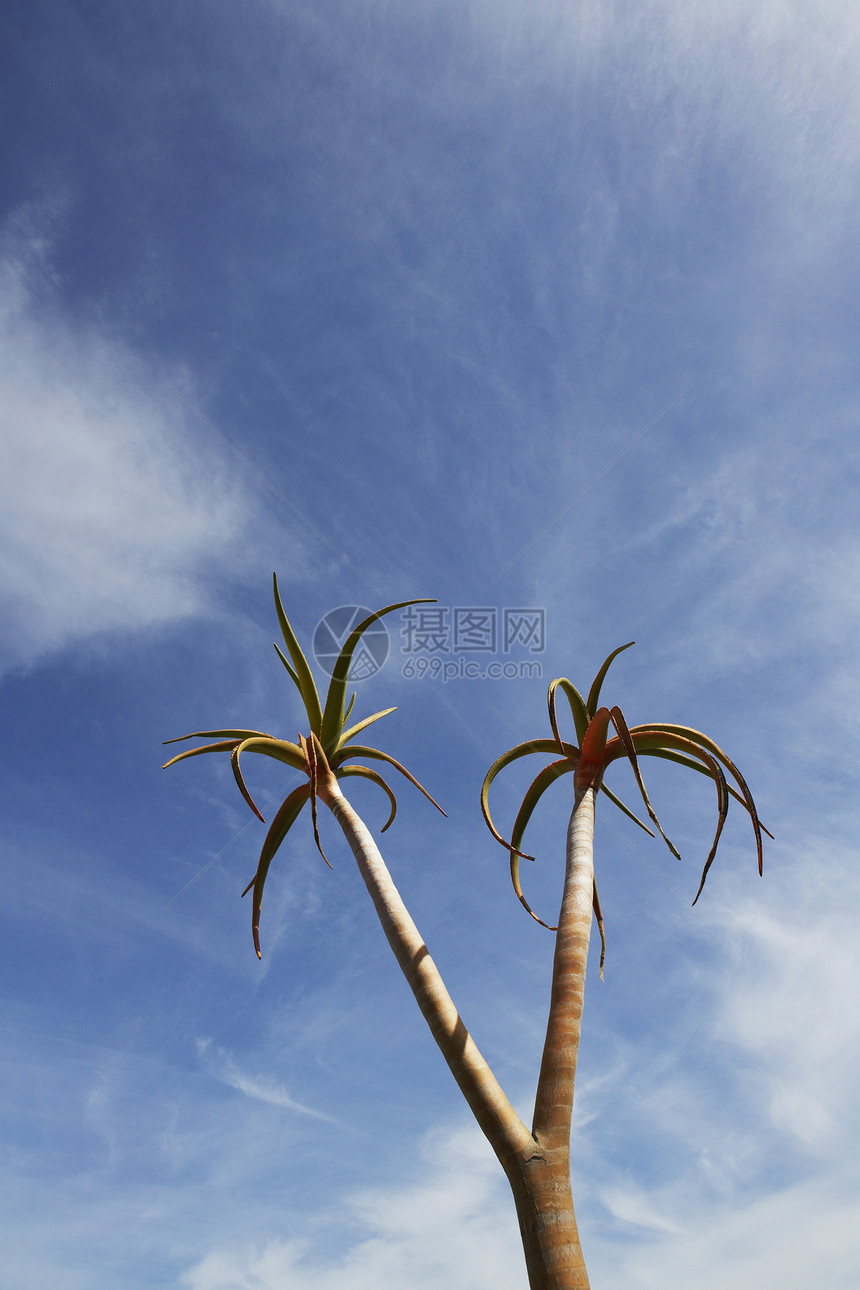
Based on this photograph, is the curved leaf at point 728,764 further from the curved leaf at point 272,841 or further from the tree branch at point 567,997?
the curved leaf at point 272,841

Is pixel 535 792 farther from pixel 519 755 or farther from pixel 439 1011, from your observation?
pixel 439 1011

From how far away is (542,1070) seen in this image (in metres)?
6.24

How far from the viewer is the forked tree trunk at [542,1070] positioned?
540 centimetres

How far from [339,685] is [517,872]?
125 inches

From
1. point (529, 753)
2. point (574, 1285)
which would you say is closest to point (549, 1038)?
point (574, 1285)

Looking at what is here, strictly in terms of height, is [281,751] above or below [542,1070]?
above

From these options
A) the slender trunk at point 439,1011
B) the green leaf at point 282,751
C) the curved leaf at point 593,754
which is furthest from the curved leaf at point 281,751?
the curved leaf at point 593,754

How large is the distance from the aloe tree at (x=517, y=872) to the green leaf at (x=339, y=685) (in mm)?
13

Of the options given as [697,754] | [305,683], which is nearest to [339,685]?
[305,683]

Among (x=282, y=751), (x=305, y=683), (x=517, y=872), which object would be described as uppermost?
(x=305, y=683)

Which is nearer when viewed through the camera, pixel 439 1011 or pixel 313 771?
pixel 439 1011

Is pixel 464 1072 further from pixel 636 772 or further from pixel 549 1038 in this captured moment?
pixel 636 772

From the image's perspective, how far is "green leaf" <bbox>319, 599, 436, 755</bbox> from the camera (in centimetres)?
926

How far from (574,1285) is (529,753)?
4992 mm
